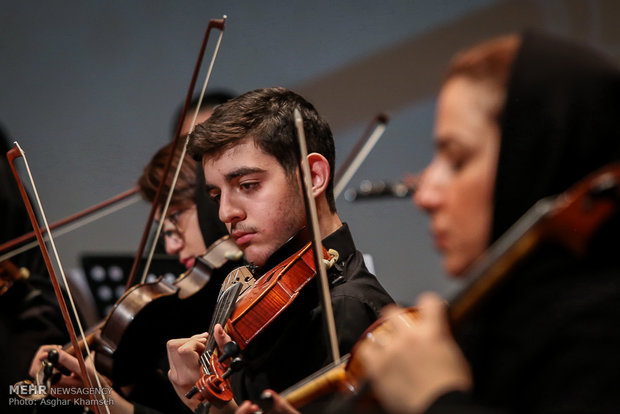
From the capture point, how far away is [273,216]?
153cm

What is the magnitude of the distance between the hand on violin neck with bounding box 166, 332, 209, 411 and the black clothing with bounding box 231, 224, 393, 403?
0.09m

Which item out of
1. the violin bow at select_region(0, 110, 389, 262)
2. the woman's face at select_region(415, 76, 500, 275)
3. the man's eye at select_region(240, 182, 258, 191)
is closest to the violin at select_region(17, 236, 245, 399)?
the man's eye at select_region(240, 182, 258, 191)

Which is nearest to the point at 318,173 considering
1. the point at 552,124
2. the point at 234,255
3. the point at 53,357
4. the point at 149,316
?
the point at 234,255

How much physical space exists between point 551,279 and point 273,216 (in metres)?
0.75

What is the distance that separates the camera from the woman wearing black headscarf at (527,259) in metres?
0.83

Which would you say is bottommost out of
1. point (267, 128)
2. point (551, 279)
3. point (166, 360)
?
point (166, 360)

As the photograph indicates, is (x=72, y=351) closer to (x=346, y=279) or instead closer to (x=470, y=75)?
(x=346, y=279)

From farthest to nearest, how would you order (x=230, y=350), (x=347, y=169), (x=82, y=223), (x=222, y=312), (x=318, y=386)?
1. (x=82, y=223)
2. (x=347, y=169)
3. (x=222, y=312)
4. (x=230, y=350)
5. (x=318, y=386)

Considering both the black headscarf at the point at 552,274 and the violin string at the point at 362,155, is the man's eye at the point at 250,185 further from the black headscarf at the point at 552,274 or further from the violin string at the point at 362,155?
the violin string at the point at 362,155

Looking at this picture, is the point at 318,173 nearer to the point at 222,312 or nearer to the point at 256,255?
the point at 256,255

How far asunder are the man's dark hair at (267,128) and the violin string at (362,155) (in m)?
0.71

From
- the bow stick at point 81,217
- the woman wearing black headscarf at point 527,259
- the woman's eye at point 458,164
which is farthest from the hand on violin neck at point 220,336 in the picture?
the bow stick at point 81,217

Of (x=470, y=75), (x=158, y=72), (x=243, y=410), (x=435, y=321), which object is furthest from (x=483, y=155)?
(x=158, y=72)

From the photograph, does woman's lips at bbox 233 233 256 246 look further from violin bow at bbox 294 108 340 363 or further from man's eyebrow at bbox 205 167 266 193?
violin bow at bbox 294 108 340 363
